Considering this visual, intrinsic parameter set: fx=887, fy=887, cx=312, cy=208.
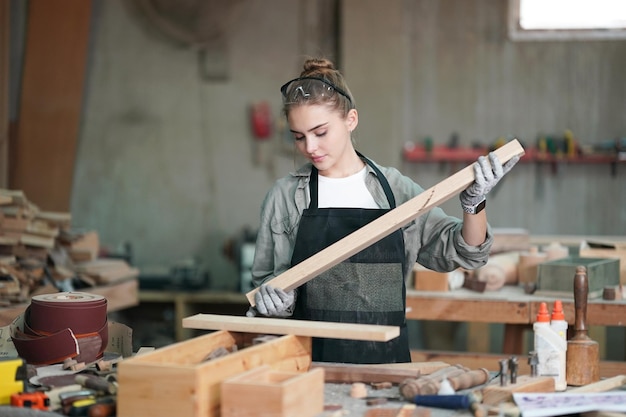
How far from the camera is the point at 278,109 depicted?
7.27m

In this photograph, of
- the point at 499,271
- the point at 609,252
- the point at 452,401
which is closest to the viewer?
the point at 452,401

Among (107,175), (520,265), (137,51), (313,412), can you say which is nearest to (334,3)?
(137,51)

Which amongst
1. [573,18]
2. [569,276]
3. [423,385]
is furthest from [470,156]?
[423,385]

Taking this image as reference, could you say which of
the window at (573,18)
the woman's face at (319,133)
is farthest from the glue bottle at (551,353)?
the window at (573,18)

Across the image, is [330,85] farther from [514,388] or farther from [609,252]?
[609,252]

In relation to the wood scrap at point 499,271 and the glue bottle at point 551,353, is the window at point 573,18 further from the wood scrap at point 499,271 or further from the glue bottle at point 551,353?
the glue bottle at point 551,353

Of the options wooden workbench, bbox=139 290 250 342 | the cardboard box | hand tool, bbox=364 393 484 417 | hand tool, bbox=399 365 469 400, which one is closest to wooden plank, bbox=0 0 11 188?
wooden workbench, bbox=139 290 250 342

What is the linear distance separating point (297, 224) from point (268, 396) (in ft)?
3.84

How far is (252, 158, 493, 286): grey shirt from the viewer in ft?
10.4

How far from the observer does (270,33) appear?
7.30m

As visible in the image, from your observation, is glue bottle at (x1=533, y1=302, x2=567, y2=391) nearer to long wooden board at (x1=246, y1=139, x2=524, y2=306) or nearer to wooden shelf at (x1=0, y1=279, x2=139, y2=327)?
long wooden board at (x1=246, y1=139, x2=524, y2=306)

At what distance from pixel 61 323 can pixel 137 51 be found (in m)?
4.81

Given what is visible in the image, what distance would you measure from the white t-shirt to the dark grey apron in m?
0.04

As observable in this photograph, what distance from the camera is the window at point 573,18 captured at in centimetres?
709
